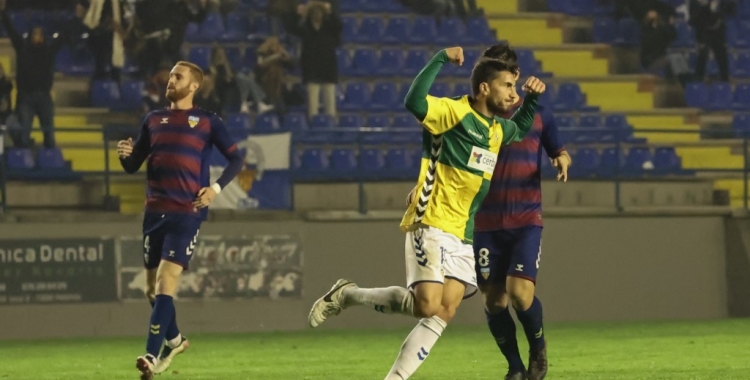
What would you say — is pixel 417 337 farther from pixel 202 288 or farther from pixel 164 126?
pixel 202 288

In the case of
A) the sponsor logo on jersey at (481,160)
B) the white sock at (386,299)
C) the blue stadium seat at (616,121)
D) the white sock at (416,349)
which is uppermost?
the sponsor logo on jersey at (481,160)

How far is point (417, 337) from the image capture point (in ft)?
23.6

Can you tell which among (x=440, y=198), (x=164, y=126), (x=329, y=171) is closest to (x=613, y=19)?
(x=329, y=171)

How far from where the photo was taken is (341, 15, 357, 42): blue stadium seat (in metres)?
19.7

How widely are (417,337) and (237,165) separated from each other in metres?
2.84

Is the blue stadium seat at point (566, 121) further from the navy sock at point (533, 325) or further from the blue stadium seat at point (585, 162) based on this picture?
the navy sock at point (533, 325)

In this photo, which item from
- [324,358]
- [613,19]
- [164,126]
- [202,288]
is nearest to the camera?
[164,126]

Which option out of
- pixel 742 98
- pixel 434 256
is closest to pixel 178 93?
pixel 434 256

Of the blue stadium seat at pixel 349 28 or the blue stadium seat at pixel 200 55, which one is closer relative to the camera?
the blue stadium seat at pixel 200 55

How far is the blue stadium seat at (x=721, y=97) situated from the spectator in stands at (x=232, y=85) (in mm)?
6498

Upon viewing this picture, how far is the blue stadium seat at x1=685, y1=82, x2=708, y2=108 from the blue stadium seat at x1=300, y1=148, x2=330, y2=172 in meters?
6.89

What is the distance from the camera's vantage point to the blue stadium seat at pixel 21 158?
14.7 m

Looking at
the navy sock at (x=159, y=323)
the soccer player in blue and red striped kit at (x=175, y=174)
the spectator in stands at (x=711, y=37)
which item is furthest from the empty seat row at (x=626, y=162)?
the navy sock at (x=159, y=323)

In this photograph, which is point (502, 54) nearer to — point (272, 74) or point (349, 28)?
point (272, 74)
